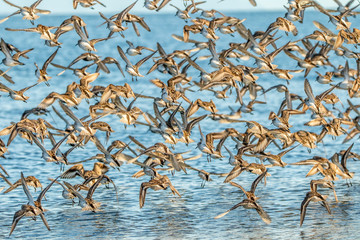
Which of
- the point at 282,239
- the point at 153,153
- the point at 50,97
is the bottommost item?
the point at 282,239

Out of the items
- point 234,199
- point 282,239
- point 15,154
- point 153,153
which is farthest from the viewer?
point 15,154

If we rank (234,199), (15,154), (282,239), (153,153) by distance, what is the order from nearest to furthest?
(282,239) → (153,153) → (234,199) → (15,154)

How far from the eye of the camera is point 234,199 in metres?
A: 15.6

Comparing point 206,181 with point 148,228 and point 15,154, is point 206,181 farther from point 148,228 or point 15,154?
point 15,154

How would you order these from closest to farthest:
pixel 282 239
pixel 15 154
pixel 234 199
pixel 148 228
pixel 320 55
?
1. pixel 282 239
2. pixel 148 228
3. pixel 234 199
4. pixel 320 55
5. pixel 15 154

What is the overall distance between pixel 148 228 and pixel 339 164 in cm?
460

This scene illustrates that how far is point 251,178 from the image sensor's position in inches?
689

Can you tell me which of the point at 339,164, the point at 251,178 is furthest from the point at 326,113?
the point at 251,178

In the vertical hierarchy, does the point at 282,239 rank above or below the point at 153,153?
below

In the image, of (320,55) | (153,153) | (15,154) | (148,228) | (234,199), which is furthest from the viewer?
(15,154)

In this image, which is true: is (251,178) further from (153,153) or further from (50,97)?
(50,97)

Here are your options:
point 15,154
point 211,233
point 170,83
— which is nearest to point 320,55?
point 170,83

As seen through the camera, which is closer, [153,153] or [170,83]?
[153,153]

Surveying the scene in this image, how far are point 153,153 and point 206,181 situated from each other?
8.99 feet
